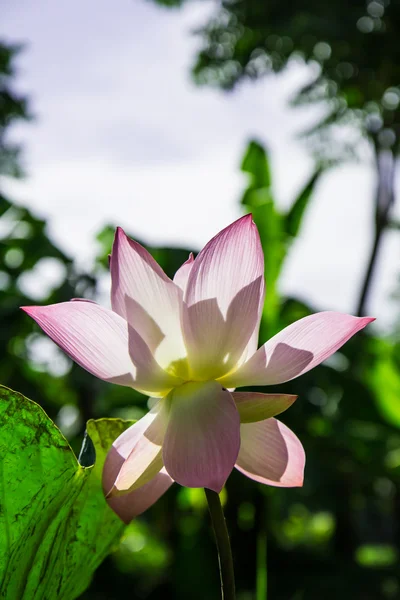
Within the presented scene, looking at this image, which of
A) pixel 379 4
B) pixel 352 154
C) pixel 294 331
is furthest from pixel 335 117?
pixel 294 331

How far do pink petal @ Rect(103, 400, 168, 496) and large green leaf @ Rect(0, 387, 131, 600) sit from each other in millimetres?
21

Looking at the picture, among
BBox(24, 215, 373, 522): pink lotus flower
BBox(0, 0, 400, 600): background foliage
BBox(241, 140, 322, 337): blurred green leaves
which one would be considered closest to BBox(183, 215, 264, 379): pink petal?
BBox(24, 215, 373, 522): pink lotus flower

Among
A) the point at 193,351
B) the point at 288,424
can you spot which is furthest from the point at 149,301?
the point at 288,424

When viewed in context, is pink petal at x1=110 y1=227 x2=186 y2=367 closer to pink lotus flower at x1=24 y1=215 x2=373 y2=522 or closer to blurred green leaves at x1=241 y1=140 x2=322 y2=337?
pink lotus flower at x1=24 y1=215 x2=373 y2=522

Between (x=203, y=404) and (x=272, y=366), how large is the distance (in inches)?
1.2

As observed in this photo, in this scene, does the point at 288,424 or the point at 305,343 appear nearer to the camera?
the point at 305,343

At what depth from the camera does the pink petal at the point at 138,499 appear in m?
0.23

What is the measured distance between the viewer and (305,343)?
0.75 feet

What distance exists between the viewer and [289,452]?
24cm

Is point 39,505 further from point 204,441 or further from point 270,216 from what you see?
point 270,216

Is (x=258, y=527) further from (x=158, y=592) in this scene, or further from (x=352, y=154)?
(x=352, y=154)

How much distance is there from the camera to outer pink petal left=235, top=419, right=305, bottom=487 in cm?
24

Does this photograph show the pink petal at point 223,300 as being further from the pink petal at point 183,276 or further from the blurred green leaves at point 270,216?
the blurred green leaves at point 270,216

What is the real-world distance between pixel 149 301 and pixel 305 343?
64 millimetres
